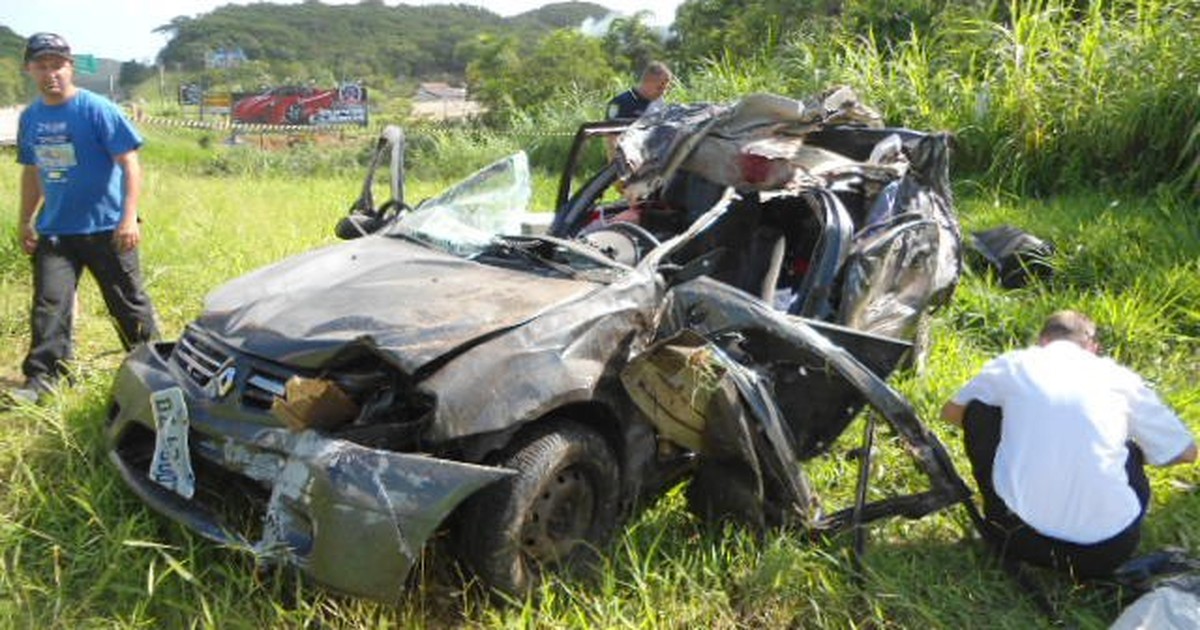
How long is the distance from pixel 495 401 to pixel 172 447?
1.00 meters

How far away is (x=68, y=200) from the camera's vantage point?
4.09 m

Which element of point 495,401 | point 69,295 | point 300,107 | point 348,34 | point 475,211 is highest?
point 348,34

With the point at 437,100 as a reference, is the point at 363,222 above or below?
below

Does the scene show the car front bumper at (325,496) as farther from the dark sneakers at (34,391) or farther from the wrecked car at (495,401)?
the dark sneakers at (34,391)

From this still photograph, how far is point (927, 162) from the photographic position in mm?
4574

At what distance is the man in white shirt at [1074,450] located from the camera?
2.70 m

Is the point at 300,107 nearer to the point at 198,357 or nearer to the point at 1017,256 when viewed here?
the point at 1017,256

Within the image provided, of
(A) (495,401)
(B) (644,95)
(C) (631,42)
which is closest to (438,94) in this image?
(C) (631,42)

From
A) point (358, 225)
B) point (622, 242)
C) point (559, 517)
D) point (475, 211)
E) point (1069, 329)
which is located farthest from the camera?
point (358, 225)

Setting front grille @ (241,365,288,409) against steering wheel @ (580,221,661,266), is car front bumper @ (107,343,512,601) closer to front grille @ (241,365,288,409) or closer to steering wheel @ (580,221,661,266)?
front grille @ (241,365,288,409)

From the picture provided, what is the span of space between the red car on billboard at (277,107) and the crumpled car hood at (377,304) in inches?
2368

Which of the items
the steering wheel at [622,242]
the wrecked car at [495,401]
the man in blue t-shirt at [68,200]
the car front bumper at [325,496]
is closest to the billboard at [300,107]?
the man in blue t-shirt at [68,200]

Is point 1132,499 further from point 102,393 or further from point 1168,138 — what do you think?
point 1168,138

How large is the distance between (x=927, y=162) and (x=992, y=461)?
2.09 m
